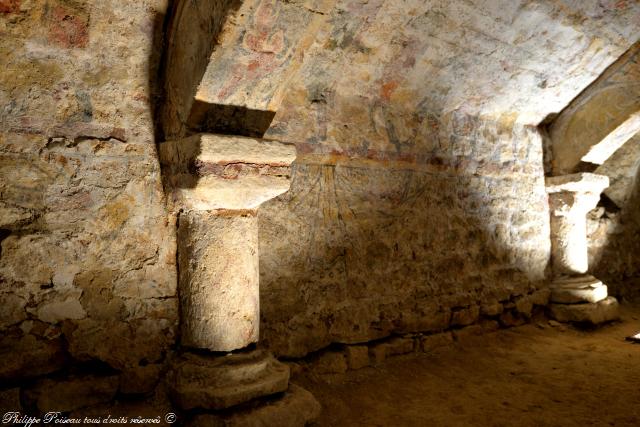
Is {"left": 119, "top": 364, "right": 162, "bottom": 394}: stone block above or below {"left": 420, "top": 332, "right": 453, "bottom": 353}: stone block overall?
above

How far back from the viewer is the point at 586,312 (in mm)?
4098

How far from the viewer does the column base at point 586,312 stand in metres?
4.10

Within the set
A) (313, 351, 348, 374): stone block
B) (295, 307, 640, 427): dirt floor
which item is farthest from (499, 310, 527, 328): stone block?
(313, 351, 348, 374): stone block

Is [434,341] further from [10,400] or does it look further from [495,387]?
[10,400]

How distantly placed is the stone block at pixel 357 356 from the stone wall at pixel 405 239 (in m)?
0.06

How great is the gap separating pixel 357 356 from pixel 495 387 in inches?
35.0

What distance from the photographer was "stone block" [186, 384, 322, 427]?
203 cm

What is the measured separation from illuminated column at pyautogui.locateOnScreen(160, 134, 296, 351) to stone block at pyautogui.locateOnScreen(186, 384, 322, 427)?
31cm

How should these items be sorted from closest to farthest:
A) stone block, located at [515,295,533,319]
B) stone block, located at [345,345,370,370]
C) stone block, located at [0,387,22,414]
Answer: stone block, located at [0,387,22,414], stone block, located at [345,345,370,370], stone block, located at [515,295,533,319]

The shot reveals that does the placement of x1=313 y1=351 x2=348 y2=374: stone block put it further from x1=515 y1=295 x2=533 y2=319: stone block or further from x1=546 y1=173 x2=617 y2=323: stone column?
x1=546 y1=173 x2=617 y2=323: stone column

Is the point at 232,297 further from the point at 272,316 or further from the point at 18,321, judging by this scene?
the point at 18,321

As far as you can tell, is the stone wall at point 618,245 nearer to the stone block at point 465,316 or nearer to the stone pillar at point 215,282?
the stone block at point 465,316

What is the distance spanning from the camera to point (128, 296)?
2188 millimetres

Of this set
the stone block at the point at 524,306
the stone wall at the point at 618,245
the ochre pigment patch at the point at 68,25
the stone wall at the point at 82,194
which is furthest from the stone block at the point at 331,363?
the stone wall at the point at 618,245
